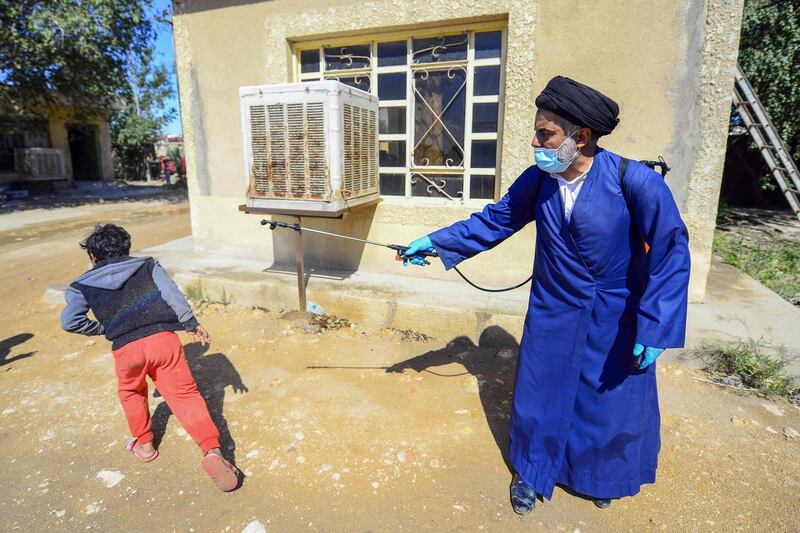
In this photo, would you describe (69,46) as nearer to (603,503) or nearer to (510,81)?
(510,81)

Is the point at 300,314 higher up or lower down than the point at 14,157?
lower down

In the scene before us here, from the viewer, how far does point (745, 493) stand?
2.53 m

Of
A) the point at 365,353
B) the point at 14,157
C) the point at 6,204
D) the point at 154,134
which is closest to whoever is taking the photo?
the point at 365,353

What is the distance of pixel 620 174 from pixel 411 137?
312 cm

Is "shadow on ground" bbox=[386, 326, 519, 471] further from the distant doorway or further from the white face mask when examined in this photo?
the distant doorway

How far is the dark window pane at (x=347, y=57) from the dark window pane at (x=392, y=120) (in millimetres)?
508

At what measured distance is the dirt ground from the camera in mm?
2398

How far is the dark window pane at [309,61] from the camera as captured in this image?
5.30 m

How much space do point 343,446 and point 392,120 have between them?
11.1 feet

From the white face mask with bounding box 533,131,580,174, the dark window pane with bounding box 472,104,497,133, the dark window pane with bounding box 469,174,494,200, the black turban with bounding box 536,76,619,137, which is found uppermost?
the dark window pane with bounding box 472,104,497,133

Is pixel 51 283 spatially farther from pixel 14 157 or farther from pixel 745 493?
pixel 14 157

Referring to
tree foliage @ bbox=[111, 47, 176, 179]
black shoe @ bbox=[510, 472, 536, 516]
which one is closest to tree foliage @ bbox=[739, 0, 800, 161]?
black shoe @ bbox=[510, 472, 536, 516]

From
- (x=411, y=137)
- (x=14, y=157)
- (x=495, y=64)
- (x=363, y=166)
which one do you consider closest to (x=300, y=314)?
(x=363, y=166)

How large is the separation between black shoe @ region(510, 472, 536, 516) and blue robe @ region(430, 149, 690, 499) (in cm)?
5
